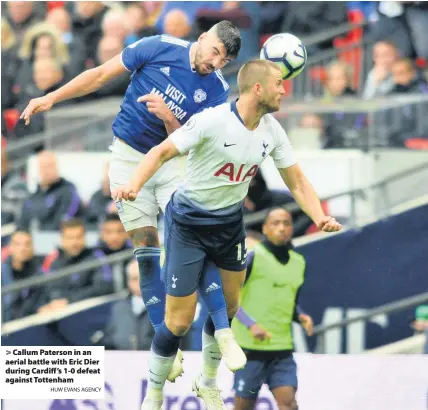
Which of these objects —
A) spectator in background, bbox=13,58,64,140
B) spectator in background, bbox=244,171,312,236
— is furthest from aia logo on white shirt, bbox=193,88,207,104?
spectator in background, bbox=13,58,64,140

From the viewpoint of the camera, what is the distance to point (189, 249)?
323 inches

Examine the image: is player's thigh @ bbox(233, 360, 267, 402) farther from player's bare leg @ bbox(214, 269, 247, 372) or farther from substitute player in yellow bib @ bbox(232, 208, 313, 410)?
player's bare leg @ bbox(214, 269, 247, 372)

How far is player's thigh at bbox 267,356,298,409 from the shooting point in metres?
10.1

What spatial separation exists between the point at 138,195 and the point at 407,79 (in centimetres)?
399

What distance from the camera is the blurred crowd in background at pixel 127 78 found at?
11.7m

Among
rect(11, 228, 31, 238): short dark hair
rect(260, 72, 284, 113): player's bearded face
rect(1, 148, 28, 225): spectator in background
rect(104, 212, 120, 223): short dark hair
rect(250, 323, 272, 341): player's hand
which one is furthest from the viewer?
rect(1, 148, 28, 225): spectator in background

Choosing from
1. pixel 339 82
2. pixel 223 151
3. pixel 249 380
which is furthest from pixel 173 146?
pixel 339 82

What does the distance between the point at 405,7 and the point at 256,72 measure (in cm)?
447

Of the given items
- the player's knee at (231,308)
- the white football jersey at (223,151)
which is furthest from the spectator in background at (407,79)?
the player's knee at (231,308)

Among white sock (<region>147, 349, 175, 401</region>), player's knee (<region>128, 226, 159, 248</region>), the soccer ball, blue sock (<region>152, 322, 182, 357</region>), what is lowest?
white sock (<region>147, 349, 175, 401</region>)

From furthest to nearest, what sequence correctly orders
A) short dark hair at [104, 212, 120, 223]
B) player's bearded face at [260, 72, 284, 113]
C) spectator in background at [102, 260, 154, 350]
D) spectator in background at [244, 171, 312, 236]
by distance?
short dark hair at [104, 212, 120, 223]
spectator in background at [244, 171, 312, 236]
spectator in background at [102, 260, 154, 350]
player's bearded face at [260, 72, 284, 113]

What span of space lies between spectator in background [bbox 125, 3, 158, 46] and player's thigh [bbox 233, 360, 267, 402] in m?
3.91

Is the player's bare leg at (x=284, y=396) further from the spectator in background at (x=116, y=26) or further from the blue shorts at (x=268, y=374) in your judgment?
the spectator in background at (x=116, y=26)

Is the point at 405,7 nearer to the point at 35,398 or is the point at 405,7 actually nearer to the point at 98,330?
the point at 98,330
